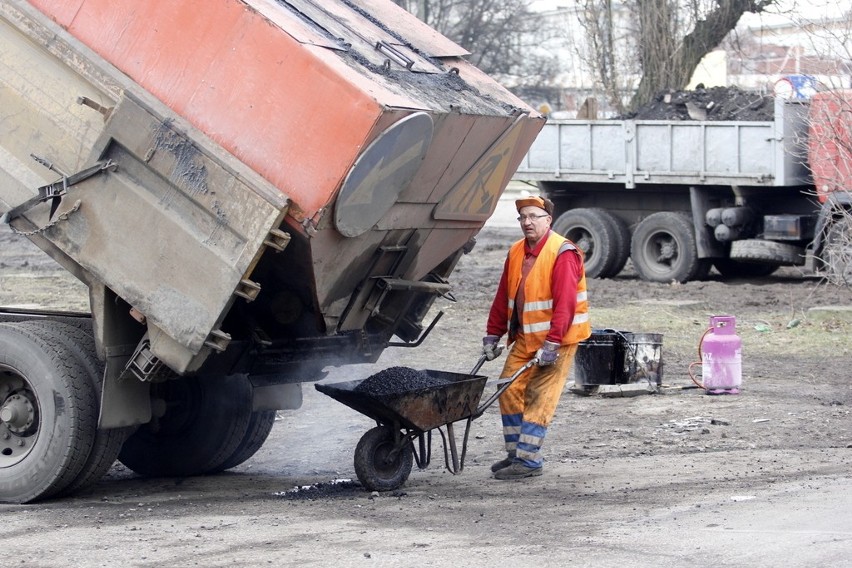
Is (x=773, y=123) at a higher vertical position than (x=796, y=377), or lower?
higher

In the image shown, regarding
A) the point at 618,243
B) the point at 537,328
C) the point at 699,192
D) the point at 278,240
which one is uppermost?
the point at 699,192

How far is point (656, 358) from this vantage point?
9297mm

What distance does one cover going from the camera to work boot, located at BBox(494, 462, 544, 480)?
6.66 m

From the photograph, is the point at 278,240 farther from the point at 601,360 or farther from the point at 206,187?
the point at 601,360

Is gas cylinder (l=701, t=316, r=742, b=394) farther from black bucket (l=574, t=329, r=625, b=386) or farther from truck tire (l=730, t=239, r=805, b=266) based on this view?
truck tire (l=730, t=239, r=805, b=266)

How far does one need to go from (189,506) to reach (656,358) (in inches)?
167

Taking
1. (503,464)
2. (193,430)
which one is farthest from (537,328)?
(193,430)

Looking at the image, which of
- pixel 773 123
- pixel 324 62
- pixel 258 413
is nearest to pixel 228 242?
pixel 324 62

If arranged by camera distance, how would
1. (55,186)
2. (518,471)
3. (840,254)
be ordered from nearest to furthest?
1. (55,186)
2. (518,471)
3. (840,254)

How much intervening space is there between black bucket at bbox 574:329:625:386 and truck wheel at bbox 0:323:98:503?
419 cm

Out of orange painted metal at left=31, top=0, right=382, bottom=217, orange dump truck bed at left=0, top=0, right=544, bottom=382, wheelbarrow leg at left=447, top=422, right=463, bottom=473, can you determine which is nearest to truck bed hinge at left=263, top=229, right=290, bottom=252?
orange dump truck bed at left=0, top=0, right=544, bottom=382

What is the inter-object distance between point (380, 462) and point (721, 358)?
141 inches

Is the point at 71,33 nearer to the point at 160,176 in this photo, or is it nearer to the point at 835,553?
the point at 160,176

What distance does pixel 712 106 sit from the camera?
53.0ft
